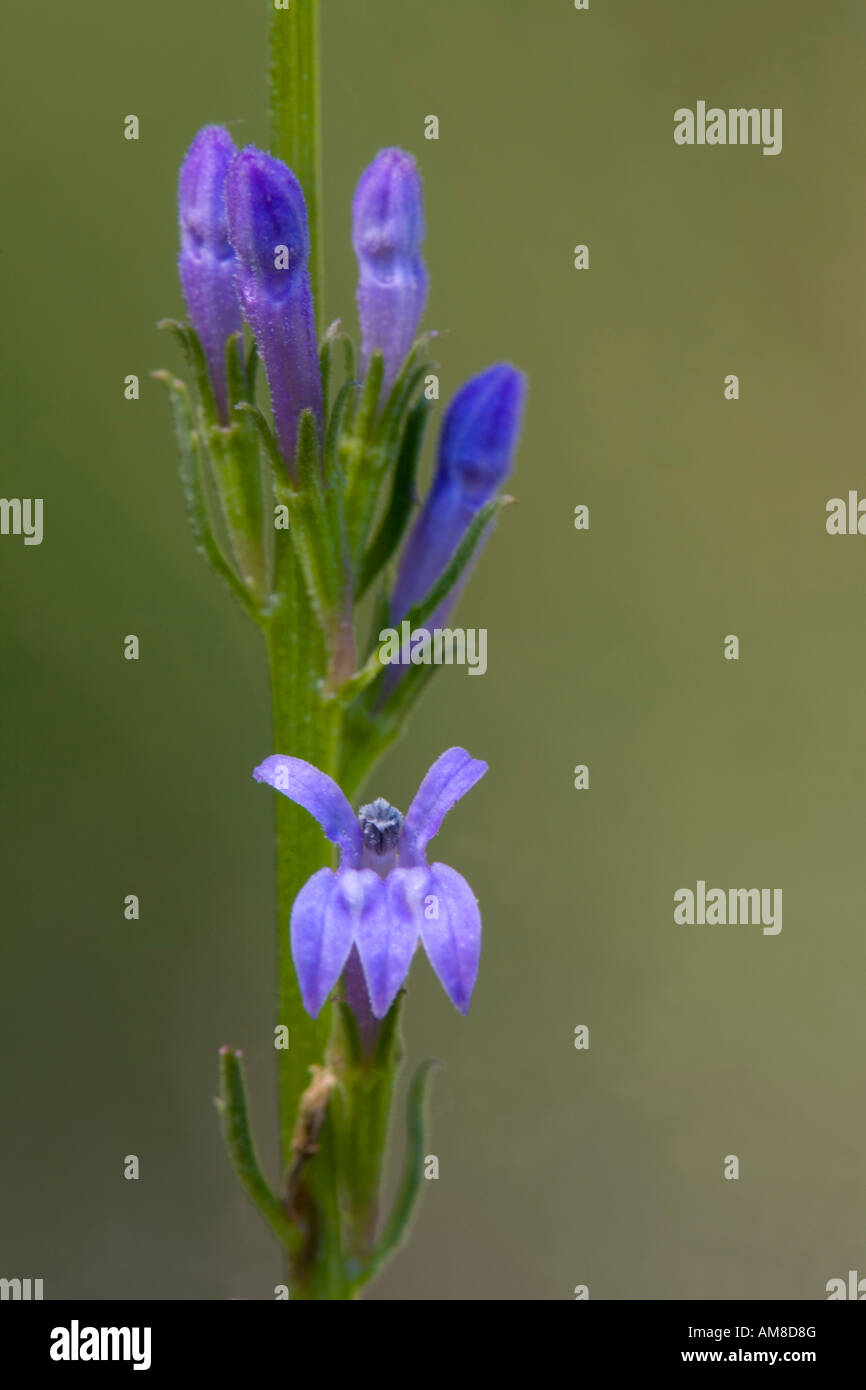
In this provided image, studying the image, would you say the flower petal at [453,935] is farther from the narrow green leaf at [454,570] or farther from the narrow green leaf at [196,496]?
the narrow green leaf at [196,496]

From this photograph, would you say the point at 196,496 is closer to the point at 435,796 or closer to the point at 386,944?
the point at 435,796

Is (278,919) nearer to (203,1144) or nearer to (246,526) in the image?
(246,526)

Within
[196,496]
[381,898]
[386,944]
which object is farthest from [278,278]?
[386,944]

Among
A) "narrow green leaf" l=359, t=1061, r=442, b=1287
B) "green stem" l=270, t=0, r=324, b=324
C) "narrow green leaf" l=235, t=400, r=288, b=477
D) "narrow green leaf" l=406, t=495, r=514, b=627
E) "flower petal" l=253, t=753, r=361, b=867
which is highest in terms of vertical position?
"green stem" l=270, t=0, r=324, b=324

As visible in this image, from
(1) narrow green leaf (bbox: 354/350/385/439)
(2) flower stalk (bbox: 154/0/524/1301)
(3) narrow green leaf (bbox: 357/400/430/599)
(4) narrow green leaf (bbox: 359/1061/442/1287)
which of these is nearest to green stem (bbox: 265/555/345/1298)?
(2) flower stalk (bbox: 154/0/524/1301)

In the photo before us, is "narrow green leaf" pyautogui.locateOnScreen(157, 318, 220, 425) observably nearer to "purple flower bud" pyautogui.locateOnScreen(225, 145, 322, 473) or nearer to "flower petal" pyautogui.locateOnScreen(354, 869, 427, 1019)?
"purple flower bud" pyautogui.locateOnScreen(225, 145, 322, 473)
